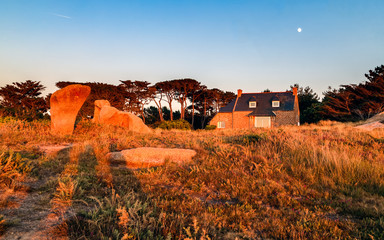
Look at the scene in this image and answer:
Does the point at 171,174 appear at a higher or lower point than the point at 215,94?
lower

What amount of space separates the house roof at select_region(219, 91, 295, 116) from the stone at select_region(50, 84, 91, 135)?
26.4 metres

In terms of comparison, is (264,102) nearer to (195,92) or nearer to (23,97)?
(195,92)

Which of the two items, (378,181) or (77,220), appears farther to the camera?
(378,181)

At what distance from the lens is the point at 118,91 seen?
108 ft

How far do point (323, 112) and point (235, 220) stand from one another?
1235 inches

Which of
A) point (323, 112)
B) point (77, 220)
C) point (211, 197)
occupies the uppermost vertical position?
point (323, 112)

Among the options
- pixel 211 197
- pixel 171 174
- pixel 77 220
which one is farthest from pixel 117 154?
pixel 77 220

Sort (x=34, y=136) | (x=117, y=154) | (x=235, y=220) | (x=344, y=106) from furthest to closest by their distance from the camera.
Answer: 1. (x=344, y=106)
2. (x=34, y=136)
3. (x=117, y=154)
4. (x=235, y=220)

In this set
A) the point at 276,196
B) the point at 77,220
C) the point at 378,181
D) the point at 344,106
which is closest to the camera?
the point at 77,220

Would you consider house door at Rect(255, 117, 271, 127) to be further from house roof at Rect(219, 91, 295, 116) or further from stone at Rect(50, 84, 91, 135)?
stone at Rect(50, 84, 91, 135)

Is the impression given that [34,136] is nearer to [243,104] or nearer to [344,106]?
[243,104]

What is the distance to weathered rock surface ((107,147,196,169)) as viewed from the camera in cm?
626

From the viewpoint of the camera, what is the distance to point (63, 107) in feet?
33.3

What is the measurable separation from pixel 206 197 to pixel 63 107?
9.15m
